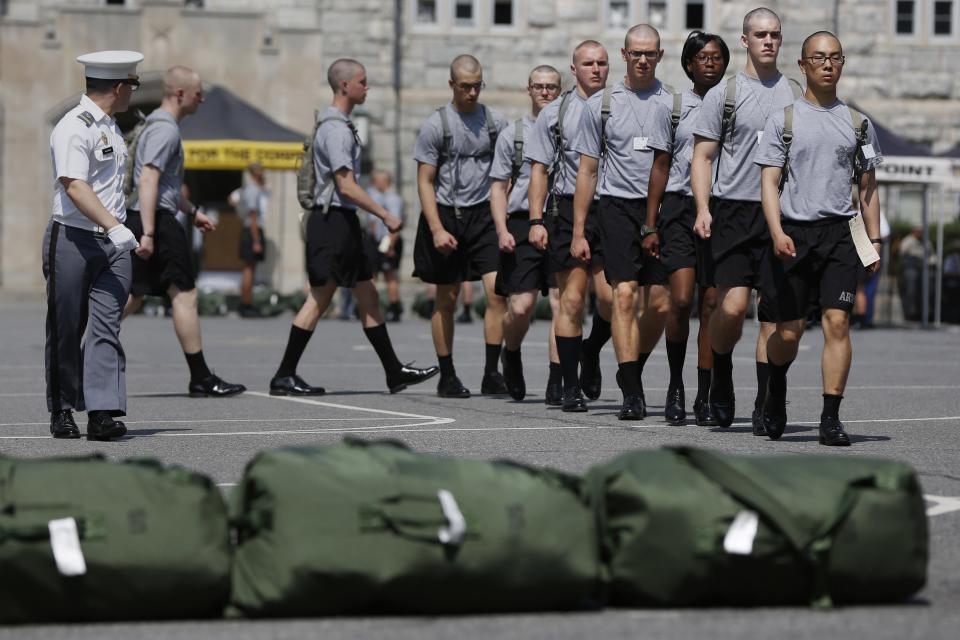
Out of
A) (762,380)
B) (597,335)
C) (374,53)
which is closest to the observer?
(762,380)

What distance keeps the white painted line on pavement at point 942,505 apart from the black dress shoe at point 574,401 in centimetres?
411

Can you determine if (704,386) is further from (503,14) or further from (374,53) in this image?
(503,14)

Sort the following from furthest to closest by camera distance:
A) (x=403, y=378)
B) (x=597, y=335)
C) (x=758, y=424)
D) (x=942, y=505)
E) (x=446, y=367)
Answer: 1. (x=403, y=378)
2. (x=446, y=367)
3. (x=597, y=335)
4. (x=758, y=424)
5. (x=942, y=505)

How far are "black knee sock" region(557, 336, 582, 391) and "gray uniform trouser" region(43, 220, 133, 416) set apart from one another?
2.77 metres

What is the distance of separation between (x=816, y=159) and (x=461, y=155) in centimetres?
374

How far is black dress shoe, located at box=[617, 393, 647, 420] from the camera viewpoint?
10656 mm

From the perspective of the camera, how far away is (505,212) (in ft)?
39.9

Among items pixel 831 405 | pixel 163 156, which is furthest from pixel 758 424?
pixel 163 156

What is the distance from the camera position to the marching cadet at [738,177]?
9.82 meters

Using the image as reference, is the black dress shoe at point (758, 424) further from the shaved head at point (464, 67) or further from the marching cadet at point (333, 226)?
the shaved head at point (464, 67)

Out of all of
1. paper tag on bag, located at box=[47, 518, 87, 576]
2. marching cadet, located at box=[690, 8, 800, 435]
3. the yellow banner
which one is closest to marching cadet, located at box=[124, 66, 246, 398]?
marching cadet, located at box=[690, 8, 800, 435]

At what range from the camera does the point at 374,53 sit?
3181 cm

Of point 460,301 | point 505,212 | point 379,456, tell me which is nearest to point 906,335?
point 460,301

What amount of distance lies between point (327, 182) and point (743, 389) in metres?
3.15
